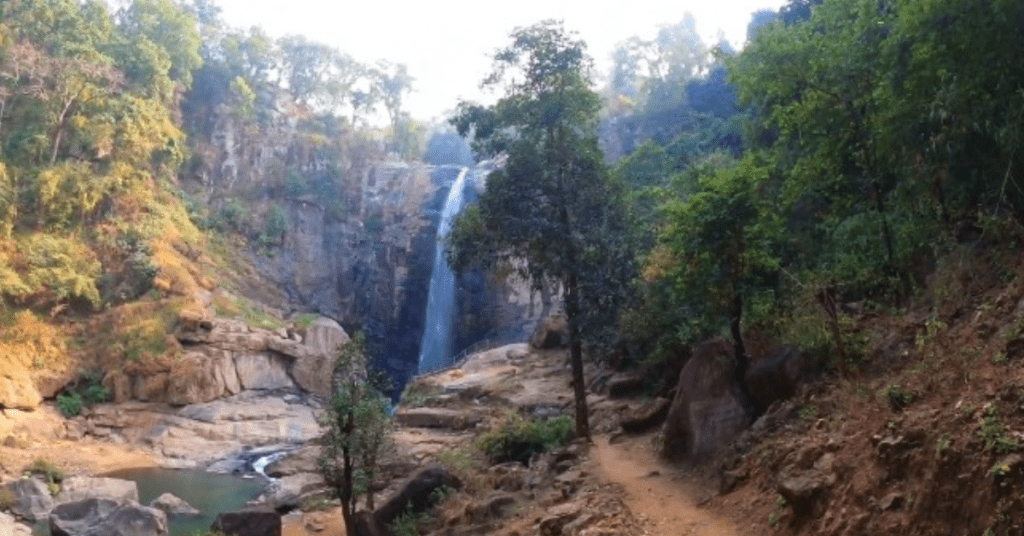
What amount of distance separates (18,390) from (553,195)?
69.7 feet

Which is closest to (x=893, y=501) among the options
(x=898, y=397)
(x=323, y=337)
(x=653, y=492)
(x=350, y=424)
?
(x=898, y=397)

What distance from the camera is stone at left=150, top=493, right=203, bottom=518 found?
19297 millimetres

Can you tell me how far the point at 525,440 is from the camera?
17.6 meters

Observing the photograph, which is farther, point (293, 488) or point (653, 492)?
point (293, 488)

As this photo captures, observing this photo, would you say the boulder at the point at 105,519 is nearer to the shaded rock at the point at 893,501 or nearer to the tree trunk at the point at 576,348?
the tree trunk at the point at 576,348

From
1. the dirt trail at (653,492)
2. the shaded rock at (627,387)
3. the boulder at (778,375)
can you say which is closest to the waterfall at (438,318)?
the shaded rock at (627,387)

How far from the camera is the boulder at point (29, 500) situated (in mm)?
18797

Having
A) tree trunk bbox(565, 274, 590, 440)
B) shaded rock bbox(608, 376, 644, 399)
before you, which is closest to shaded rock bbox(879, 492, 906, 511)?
tree trunk bbox(565, 274, 590, 440)

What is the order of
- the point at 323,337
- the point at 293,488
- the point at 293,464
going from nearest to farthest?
the point at 293,488
the point at 293,464
the point at 323,337

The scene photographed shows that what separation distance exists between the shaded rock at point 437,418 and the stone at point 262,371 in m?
10.2

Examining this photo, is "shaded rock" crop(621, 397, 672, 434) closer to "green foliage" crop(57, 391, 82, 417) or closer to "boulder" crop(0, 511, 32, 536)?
"boulder" crop(0, 511, 32, 536)

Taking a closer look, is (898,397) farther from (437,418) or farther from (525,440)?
A: (437,418)

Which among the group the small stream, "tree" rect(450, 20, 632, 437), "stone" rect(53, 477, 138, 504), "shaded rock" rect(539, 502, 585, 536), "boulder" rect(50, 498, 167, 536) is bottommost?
the small stream

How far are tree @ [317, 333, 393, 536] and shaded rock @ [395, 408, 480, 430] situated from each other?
8.36 m
